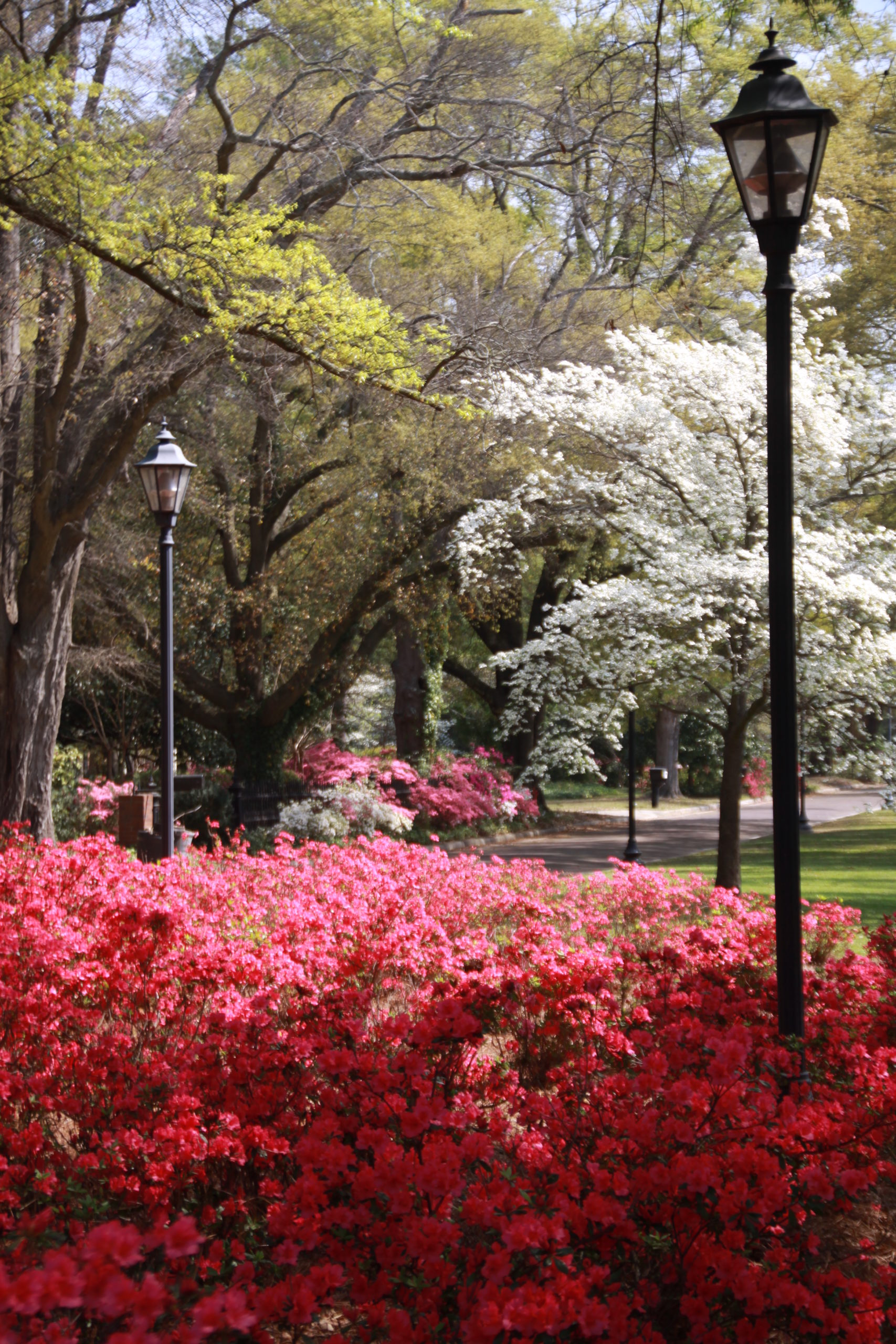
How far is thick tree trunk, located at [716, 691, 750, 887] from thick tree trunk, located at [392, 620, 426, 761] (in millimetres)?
10202

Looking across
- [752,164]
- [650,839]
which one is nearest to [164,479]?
[752,164]

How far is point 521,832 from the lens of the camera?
21.4 meters

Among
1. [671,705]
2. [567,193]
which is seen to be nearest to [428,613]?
[671,705]

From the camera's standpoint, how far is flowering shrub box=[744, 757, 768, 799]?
31344 mm

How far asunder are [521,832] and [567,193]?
40.2ft

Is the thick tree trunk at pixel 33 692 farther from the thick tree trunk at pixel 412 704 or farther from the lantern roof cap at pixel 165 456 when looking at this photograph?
the thick tree trunk at pixel 412 704

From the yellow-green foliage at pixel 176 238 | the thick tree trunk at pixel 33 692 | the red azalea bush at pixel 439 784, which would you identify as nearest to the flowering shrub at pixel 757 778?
the red azalea bush at pixel 439 784

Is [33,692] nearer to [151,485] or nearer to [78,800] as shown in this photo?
[151,485]

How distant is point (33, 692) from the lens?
11023mm

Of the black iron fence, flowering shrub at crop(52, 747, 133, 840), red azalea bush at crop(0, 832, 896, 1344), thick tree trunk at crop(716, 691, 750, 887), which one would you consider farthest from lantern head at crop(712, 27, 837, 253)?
the black iron fence

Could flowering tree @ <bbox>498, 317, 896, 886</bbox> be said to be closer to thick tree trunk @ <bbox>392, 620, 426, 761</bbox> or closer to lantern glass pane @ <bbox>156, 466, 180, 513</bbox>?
lantern glass pane @ <bbox>156, 466, 180, 513</bbox>

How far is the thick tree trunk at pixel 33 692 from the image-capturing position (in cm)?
1095

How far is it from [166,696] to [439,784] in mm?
11620

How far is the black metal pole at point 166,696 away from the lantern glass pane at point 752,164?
19.4 ft
